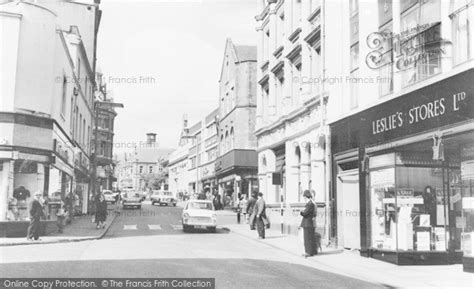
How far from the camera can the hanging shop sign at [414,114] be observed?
1170cm

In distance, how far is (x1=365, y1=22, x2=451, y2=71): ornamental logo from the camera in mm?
13188

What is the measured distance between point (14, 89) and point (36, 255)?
801 centimetres

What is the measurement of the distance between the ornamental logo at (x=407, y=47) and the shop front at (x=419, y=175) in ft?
3.46

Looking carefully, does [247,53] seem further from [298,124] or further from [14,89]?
Answer: [14,89]

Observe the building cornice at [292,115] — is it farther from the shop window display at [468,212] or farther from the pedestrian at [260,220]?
the shop window display at [468,212]

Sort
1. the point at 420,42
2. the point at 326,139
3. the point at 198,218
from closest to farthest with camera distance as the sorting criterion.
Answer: the point at 420,42 < the point at 326,139 < the point at 198,218

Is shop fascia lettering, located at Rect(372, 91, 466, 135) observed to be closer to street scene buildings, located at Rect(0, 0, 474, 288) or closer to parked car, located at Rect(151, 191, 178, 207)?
street scene buildings, located at Rect(0, 0, 474, 288)

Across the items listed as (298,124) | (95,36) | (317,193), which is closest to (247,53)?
(95,36)

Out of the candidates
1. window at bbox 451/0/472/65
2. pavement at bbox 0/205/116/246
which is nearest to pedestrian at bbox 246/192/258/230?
pavement at bbox 0/205/116/246

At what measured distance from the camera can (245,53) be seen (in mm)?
46906

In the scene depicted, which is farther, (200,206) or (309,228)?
(200,206)

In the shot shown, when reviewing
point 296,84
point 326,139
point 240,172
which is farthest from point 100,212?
point 240,172

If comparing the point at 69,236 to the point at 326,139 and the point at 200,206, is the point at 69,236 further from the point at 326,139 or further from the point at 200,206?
the point at 326,139

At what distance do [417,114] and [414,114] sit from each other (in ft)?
0.45
